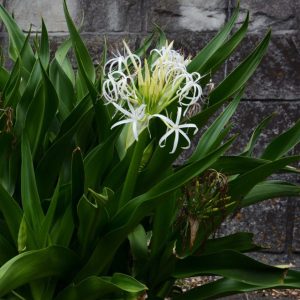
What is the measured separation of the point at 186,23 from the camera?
286 cm

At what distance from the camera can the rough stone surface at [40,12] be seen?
9.77 ft

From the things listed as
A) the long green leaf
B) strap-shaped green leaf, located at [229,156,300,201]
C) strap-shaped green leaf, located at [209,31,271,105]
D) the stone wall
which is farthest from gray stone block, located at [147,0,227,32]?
the long green leaf

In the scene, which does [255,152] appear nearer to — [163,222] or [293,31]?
[293,31]

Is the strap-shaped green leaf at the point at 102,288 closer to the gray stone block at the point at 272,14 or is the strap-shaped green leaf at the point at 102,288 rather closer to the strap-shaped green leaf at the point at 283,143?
the strap-shaped green leaf at the point at 283,143

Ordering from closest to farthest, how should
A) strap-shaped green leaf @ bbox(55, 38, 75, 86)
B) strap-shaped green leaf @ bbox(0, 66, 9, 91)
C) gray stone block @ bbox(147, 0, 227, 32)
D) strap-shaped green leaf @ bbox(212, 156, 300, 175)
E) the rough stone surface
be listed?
strap-shaped green leaf @ bbox(212, 156, 300, 175)
strap-shaped green leaf @ bbox(0, 66, 9, 91)
strap-shaped green leaf @ bbox(55, 38, 75, 86)
gray stone block @ bbox(147, 0, 227, 32)
the rough stone surface

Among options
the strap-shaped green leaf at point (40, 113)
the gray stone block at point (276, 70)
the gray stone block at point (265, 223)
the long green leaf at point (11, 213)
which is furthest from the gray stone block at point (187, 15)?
the long green leaf at point (11, 213)

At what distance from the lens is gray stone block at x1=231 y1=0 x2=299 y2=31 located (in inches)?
109

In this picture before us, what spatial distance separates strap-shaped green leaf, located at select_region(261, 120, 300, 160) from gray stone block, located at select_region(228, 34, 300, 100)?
112 cm

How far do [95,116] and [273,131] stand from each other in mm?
1290

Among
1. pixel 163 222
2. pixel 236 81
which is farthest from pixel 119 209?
pixel 236 81

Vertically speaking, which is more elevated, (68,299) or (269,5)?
(269,5)

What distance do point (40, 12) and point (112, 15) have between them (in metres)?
0.35

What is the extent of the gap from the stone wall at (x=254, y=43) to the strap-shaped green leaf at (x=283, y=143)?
3.47 ft

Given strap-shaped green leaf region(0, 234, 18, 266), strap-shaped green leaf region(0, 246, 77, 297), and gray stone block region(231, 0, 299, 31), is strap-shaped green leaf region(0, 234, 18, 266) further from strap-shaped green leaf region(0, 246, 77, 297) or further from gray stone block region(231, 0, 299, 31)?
gray stone block region(231, 0, 299, 31)
